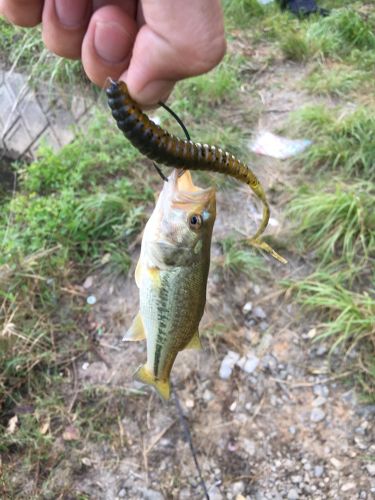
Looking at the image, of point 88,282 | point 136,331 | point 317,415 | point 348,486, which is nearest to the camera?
point 136,331

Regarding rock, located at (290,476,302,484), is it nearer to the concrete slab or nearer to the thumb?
the thumb

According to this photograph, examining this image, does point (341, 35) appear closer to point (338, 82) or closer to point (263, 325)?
point (338, 82)

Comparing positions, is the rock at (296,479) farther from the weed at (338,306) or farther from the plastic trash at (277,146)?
the plastic trash at (277,146)

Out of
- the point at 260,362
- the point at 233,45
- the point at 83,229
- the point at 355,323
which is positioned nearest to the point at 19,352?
the point at 83,229

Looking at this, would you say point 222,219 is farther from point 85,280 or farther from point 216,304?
point 85,280

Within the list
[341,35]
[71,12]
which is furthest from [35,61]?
[71,12]

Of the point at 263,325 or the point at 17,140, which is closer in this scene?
the point at 263,325

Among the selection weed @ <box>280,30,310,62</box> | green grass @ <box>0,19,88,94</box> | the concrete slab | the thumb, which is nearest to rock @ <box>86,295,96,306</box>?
the thumb
